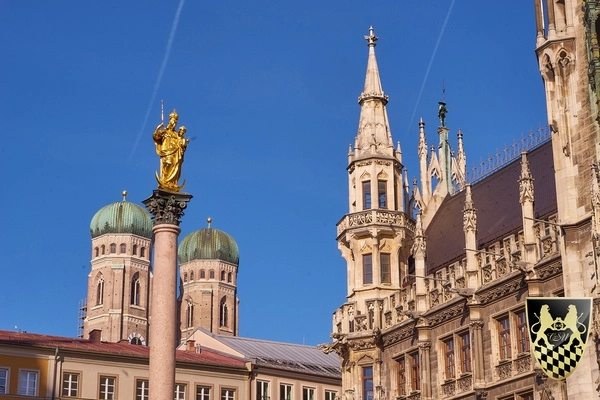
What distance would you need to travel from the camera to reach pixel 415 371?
61125mm

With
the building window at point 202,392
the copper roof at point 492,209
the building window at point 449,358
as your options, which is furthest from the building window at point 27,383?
the building window at point 449,358

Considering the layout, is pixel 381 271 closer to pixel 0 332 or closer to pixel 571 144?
pixel 571 144

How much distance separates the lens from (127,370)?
8206 centimetres

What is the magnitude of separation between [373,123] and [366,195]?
4079 mm

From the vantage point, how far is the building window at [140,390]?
81938mm

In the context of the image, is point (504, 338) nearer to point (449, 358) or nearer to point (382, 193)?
point (449, 358)

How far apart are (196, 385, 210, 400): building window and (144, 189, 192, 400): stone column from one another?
4039 centimetres

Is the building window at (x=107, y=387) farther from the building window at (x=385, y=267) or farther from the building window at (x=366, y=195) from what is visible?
the building window at (x=366, y=195)

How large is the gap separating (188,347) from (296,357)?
27.9 ft

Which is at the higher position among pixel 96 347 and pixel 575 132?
pixel 575 132

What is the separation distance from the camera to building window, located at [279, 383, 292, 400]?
89.3 metres

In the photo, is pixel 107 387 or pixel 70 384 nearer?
pixel 70 384

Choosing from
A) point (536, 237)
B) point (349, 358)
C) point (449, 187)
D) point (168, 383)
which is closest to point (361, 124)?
point (449, 187)

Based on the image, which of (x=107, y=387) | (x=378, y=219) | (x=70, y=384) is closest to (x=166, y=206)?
(x=378, y=219)
